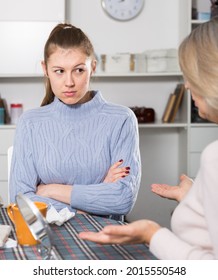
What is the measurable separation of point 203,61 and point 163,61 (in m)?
2.91

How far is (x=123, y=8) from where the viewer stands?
13.4 ft

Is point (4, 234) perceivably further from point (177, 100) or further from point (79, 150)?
point (177, 100)

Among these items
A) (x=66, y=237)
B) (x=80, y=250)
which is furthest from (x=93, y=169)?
(x=80, y=250)

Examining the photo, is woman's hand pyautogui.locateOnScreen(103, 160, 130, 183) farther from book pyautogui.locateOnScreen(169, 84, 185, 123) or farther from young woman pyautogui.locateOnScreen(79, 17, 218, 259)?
book pyautogui.locateOnScreen(169, 84, 185, 123)

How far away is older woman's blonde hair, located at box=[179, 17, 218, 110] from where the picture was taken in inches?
40.5

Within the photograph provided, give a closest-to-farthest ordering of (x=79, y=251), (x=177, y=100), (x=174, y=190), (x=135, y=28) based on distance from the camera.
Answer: (x=79, y=251), (x=174, y=190), (x=177, y=100), (x=135, y=28)

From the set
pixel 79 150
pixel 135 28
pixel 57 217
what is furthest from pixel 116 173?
pixel 135 28

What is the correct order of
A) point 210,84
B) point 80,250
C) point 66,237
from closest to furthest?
point 210,84 < point 80,250 < point 66,237

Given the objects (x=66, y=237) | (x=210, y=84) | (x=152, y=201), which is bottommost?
(x=152, y=201)

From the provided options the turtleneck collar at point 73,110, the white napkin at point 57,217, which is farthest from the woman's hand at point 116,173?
the white napkin at point 57,217

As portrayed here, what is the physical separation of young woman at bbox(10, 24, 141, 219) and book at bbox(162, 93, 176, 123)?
78.9 inches

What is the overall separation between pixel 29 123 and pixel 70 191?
362 millimetres

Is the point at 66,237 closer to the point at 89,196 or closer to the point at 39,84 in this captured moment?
the point at 89,196

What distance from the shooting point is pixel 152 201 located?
14.3 ft
